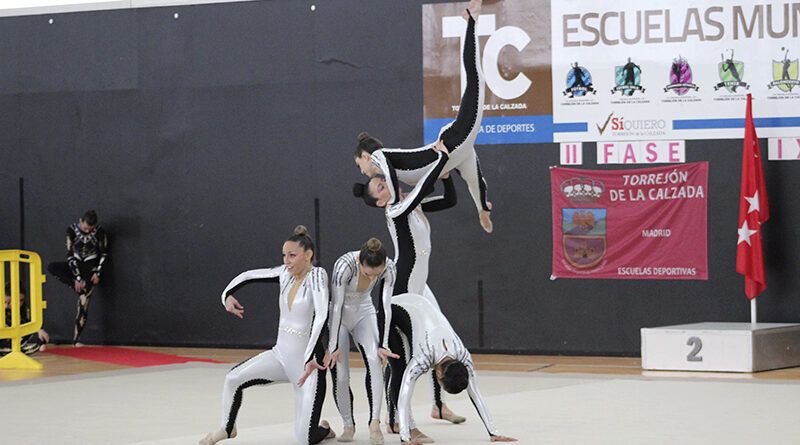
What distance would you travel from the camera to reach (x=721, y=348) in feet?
34.3

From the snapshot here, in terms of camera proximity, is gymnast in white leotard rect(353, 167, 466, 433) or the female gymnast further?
gymnast in white leotard rect(353, 167, 466, 433)

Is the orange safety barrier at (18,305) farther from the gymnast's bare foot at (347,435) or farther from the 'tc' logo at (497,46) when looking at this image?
the gymnast's bare foot at (347,435)

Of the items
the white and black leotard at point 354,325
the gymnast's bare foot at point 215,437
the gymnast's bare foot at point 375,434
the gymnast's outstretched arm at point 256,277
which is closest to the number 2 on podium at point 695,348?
the white and black leotard at point 354,325

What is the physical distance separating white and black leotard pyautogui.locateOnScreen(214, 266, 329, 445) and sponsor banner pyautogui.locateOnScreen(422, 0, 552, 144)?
5.35 meters

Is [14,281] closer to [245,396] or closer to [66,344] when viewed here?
[66,344]

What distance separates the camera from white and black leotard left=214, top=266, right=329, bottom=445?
6.87 metres

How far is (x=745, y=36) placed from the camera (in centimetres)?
1134

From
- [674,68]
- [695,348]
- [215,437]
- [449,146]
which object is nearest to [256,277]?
[215,437]

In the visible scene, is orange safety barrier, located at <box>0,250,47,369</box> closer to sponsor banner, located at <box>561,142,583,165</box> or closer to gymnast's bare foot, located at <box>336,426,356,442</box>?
sponsor banner, located at <box>561,142,583,165</box>

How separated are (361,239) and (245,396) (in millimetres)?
3565

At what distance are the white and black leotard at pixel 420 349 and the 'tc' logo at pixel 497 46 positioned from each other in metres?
4.89

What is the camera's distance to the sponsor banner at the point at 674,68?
444 inches

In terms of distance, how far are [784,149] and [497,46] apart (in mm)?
2704

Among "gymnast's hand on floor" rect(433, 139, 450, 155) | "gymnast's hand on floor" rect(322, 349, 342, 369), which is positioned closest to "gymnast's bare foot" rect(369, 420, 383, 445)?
"gymnast's hand on floor" rect(322, 349, 342, 369)
